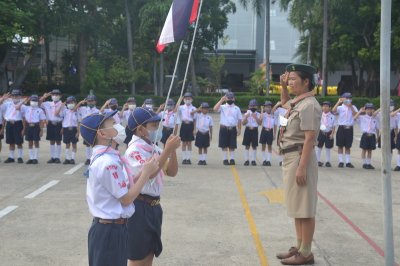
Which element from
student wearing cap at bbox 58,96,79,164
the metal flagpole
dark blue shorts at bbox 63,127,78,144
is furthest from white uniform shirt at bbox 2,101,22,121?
the metal flagpole

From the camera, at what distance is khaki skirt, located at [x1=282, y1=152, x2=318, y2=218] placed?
217 inches

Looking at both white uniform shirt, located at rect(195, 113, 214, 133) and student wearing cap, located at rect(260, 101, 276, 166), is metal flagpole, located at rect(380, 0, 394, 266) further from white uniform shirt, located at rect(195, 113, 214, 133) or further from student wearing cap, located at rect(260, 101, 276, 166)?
white uniform shirt, located at rect(195, 113, 214, 133)

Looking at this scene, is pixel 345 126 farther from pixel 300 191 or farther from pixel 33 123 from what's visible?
pixel 300 191

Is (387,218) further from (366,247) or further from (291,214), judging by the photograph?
(366,247)

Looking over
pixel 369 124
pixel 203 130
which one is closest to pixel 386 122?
pixel 369 124

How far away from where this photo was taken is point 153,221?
432 centimetres

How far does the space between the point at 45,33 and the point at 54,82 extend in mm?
8673

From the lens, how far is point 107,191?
3773 millimetres

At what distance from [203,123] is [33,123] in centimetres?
457

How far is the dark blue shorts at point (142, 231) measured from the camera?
13.9 feet

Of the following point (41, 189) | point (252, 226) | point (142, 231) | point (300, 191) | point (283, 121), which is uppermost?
point (283, 121)

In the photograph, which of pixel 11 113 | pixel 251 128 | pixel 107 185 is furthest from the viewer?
pixel 251 128

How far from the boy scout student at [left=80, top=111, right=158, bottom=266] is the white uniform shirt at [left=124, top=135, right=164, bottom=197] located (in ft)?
1.29

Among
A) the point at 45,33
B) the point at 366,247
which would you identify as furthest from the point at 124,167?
the point at 45,33
